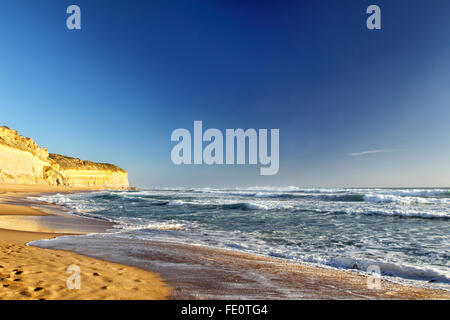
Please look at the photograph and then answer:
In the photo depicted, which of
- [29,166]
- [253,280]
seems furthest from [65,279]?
[29,166]

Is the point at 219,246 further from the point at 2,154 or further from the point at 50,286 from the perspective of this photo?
the point at 2,154

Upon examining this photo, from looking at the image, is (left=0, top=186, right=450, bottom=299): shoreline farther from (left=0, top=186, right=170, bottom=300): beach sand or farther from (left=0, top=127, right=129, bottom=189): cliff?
(left=0, top=127, right=129, bottom=189): cliff

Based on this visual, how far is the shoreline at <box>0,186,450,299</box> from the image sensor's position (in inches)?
121

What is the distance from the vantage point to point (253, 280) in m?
3.61

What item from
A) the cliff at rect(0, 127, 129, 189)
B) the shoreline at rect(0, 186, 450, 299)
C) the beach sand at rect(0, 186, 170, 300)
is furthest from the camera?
the cliff at rect(0, 127, 129, 189)

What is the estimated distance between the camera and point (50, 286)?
2764 millimetres

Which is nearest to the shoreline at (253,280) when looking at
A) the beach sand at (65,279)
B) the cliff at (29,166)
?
the beach sand at (65,279)

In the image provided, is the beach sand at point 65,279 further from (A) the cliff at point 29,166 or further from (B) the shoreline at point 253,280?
(A) the cliff at point 29,166

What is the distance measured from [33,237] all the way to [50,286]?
478cm

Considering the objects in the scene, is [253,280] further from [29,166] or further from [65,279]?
[29,166]

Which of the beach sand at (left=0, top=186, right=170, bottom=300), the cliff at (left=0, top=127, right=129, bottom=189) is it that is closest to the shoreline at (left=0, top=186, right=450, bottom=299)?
the beach sand at (left=0, top=186, right=170, bottom=300)
